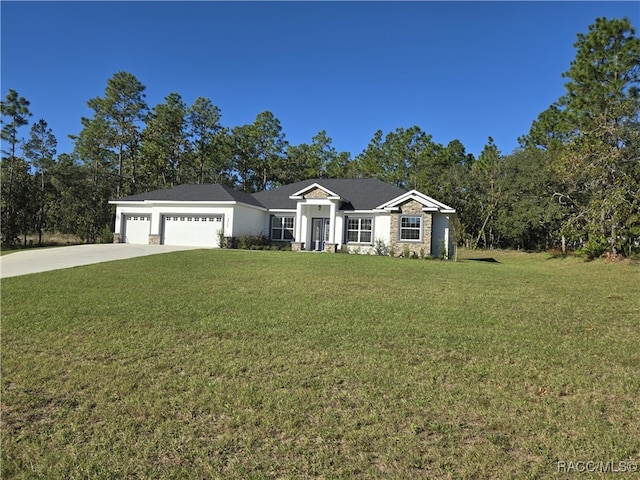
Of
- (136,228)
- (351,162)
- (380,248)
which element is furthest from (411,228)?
(351,162)

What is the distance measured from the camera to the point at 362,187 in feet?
88.4

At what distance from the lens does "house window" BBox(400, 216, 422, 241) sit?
22000mm

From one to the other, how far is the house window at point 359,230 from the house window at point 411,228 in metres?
2.04

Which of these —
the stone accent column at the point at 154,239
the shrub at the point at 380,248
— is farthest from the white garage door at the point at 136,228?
the shrub at the point at 380,248

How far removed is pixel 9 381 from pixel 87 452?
81.4 inches

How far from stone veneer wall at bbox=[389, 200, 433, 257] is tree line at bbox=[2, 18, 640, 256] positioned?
274 inches

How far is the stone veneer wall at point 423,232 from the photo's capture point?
21719mm

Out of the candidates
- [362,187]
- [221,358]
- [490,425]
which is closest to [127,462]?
[221,358]

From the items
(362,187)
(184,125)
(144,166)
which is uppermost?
→ (184,125)

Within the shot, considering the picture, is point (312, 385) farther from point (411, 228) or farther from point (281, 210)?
point (281, 210)

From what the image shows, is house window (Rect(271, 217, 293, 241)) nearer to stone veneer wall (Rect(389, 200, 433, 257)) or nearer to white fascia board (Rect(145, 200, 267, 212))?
white fascia board (Rect(145, 200, 267, 212))

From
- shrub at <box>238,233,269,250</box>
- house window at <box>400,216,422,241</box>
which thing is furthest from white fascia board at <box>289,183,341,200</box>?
house window at <box>400,216,422,241</box>

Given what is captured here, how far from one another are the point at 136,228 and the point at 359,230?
14.2 m

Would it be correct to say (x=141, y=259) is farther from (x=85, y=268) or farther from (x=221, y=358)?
(x=221, y=358)
